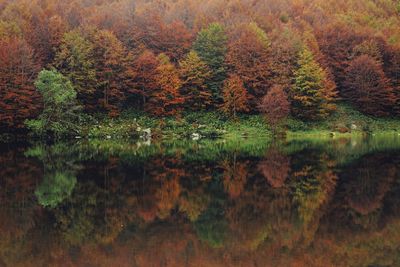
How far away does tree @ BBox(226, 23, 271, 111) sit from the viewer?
59656 mm

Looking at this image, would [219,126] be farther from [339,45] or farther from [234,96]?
[339,45]

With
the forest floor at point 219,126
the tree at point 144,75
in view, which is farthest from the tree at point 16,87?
the tree at point 144,75

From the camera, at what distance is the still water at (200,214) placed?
10969 millimetres

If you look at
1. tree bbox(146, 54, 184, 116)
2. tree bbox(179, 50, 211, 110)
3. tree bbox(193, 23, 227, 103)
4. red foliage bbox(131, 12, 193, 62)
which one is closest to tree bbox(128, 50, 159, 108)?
tree bbox(146, 54, 184, 116)

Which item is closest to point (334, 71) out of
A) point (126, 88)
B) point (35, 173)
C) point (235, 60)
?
point (235, 60)

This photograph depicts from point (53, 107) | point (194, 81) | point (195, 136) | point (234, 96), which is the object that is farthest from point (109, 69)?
point (234, 96)

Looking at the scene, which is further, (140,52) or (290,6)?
(290,6)

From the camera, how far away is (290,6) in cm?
9750

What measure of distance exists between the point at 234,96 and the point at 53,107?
1990cm

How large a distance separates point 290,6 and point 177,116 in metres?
51.3

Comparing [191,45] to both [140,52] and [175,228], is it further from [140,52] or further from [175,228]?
[175,228]

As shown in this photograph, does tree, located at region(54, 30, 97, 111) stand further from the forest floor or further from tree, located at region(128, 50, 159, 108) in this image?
tree, located at region(128, 50, 159, 108)

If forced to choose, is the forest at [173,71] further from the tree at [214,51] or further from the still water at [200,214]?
the still water at [200,214]

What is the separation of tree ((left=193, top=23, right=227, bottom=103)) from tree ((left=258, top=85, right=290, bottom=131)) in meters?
8.75
